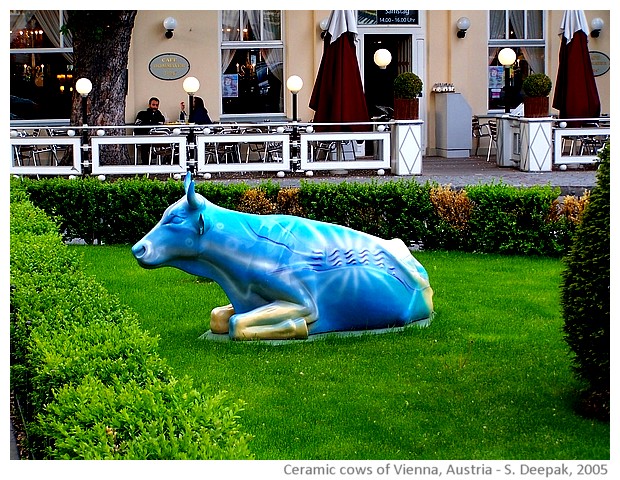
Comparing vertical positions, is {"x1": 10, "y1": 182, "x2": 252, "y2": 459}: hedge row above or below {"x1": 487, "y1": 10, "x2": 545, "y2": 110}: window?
below

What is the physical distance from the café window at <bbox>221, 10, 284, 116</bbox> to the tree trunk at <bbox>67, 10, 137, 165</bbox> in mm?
4001

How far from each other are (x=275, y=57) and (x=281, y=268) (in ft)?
47.8

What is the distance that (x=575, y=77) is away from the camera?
19484 mm

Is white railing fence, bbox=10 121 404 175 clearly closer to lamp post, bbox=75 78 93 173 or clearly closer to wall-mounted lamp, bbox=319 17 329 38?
lamp post, bbox=75 78 93 173

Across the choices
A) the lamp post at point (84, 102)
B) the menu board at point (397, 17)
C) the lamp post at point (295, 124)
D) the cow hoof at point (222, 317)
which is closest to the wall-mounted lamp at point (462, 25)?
the menu board at point (397, 17)

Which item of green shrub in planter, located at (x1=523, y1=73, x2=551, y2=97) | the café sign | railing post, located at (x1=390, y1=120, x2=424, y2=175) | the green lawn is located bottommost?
the green lawn

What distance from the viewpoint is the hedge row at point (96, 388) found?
416 centimetres

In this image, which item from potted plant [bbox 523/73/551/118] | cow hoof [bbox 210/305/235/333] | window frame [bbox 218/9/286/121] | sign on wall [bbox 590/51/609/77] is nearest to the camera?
cow hoof [bbox 210/305/235/333]

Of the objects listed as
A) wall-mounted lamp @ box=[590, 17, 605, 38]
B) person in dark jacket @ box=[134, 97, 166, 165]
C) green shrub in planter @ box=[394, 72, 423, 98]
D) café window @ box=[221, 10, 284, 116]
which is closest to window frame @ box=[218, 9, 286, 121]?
café window @ box=[221, 10, 284, 116]

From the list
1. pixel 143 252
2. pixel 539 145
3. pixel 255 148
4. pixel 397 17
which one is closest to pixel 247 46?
pixel 255 148

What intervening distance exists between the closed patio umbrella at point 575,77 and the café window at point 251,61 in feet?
18.7

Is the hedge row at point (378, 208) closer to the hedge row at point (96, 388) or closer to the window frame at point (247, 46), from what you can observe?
the hedge row at point (96, 388)

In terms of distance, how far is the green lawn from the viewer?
5.89 meters

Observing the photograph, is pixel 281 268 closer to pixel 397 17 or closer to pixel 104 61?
pixel 104 61
